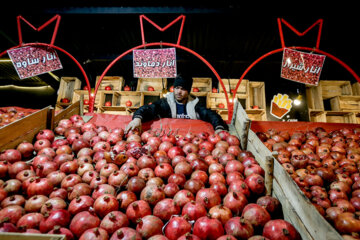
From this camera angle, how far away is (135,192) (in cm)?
166

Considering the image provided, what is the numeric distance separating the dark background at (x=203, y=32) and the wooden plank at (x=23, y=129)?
3495mm

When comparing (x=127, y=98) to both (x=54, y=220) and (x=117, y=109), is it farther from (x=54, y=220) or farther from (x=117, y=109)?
(x=54, y=220)

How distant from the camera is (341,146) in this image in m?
2.64

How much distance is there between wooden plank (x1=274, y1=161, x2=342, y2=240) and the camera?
92 centimetres

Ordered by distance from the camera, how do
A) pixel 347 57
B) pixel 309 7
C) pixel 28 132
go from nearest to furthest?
1. pixel 28 132
2. pixel 309 7
3. pixel 347 57

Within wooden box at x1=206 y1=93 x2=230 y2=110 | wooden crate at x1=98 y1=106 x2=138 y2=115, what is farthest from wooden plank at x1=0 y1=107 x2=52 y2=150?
wooden box at x1=206 y1=93 x2=230 y2=110

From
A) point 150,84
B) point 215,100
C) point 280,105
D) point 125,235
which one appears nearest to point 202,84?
point 215,100

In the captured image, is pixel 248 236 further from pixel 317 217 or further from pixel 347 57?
pixel 347 57

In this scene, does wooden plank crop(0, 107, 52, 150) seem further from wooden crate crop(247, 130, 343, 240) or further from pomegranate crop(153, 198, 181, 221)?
wooden crate crop(247, 130, 343, 240)

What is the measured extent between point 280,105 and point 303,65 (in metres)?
5.08

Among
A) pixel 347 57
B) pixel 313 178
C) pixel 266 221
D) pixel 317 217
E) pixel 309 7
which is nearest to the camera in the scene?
pixel 317 217

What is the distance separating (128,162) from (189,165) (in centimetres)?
68

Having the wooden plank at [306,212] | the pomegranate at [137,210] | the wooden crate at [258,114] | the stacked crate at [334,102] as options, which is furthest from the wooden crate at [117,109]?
the stacked crate at [334,102]

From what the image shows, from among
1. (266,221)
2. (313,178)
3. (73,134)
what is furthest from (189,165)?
(73,134)
